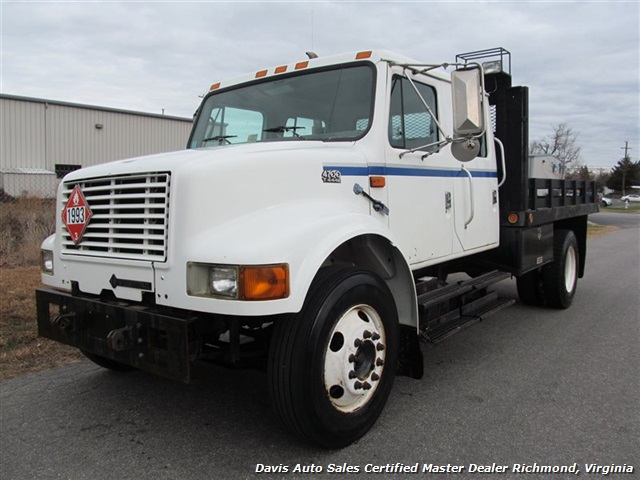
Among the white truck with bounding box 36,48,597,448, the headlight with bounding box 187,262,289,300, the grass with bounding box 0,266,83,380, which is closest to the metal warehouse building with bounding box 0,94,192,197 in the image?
the grass with bounding box 0,266,83,380

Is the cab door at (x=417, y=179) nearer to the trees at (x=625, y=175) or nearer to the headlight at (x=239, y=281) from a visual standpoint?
the headlight at (x=239, y=281)

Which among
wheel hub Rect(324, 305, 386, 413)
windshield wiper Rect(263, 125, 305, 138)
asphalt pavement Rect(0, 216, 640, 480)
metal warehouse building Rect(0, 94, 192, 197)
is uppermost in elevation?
metal warehouse building Rect(0, 94, 192, 197)

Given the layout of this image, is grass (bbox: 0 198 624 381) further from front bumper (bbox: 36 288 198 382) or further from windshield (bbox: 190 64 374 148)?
windshield (bbox: 190 64 374 148)

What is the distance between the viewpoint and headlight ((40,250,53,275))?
3562mm

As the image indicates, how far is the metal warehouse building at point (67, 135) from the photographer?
2298cm

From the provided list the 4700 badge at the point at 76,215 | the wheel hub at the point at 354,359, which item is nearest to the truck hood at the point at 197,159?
the 4700 badge at the point at 76,215

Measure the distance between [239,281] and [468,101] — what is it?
1919mm

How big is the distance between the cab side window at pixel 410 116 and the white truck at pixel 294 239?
0.02m

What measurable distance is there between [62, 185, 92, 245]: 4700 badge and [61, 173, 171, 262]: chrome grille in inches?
1.1

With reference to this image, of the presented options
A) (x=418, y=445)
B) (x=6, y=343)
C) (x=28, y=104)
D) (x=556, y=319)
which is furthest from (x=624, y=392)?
(x=28, y=104)

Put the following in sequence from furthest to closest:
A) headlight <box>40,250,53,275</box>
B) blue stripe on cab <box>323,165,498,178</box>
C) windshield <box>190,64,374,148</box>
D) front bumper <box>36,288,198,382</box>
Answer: windshield <box>190,64,374,148</box>, headlight <box>40,250,53,275</box>, blue stripe on cab <box>323,165,498,178</box>, front bumper <box>36,288,198,382</box>

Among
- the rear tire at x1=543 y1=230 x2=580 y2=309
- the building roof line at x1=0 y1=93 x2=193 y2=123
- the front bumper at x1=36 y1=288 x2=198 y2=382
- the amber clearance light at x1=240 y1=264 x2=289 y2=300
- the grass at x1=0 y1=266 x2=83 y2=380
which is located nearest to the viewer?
the amber clearance light at x1=240 y1=264 x2=289 y2=300

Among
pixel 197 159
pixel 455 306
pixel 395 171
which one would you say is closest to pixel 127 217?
pixel 197 159

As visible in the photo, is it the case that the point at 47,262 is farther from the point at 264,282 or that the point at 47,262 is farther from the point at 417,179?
the point at 417,179
